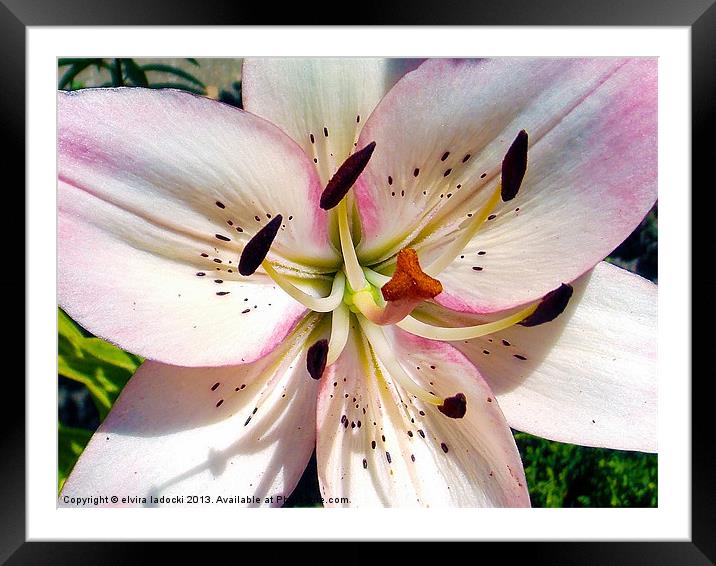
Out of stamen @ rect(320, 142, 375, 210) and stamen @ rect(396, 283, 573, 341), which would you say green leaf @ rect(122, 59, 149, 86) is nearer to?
stamen @ rect(320, 142, 375, 210)

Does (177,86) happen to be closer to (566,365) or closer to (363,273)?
(363,273)

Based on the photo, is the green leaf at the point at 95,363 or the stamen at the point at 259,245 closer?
the stamen at the point at 259,245

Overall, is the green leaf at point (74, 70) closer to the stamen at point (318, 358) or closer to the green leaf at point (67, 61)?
the green leaf at point (67, 61)

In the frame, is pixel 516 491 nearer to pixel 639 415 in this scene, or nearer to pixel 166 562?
pixel 639 415

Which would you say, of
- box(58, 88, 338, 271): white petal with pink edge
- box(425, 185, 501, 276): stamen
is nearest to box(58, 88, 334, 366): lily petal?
box(58, 88, 338, 271): white petal with pink edge

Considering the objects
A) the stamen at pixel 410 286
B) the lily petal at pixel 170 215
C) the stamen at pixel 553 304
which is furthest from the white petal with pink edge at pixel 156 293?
the stamen at pixel 553 304

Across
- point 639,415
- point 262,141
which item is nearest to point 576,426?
point 639,415

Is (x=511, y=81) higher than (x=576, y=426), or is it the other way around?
(x=511, y=81)
